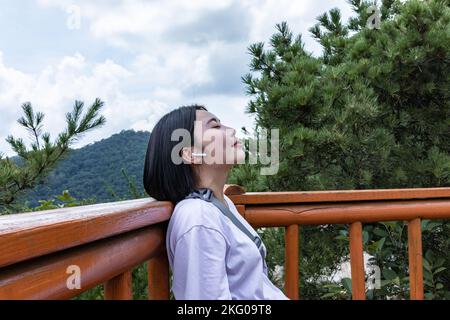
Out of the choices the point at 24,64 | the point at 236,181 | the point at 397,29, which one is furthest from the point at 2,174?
the point at 24,64

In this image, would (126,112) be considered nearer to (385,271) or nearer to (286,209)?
(385,271)

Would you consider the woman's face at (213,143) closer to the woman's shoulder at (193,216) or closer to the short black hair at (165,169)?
the short black hair at (165,169)

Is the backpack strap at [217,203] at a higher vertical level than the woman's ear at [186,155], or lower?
lower

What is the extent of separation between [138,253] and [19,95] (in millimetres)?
3069

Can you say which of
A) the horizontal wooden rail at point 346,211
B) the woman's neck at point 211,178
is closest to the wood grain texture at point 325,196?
the horizontal wooden rail at point 346,211

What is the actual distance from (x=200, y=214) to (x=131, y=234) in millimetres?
156

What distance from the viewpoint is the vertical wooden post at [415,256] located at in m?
1.61

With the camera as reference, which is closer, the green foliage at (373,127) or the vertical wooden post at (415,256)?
the vertical wooden post at (415,256)

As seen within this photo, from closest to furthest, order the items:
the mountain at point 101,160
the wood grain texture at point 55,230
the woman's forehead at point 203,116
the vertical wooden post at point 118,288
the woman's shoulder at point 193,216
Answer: the wood grain texture at point 55,230 < the vertical wooden post at point 118,288 < the woman's shoulder at point 193,216 < the woman's forehead at point 203,116 < the mountain at point 101,160

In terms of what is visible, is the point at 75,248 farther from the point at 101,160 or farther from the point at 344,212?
the point at 101,160

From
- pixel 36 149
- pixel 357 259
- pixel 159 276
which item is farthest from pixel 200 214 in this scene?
pixel 36 149

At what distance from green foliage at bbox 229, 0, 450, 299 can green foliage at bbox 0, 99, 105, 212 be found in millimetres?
1309

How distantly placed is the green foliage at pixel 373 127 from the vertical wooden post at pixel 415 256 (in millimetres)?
638

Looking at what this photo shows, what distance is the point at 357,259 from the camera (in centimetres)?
155
